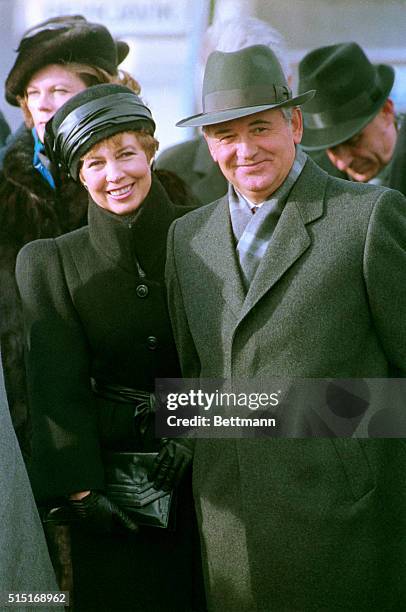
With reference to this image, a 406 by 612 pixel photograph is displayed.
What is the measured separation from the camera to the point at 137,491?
2664mm

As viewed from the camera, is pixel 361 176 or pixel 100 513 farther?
pixel 361 176

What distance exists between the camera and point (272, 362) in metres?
2.42

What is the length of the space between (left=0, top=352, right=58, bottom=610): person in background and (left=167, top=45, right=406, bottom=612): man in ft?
1.51

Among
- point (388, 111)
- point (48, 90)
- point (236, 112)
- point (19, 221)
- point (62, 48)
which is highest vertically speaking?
point (62, 48)

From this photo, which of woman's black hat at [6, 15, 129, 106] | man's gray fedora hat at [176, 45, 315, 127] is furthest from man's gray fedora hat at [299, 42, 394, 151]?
woman's black hat at [6, 15, 129, 106]

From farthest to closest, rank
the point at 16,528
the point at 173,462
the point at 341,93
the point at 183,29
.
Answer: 1. the point at 341,93
2. the point at 183,29
3. the point at 173,462
4. the point at 16,528

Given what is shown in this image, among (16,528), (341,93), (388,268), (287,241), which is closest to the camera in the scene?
(388,268)

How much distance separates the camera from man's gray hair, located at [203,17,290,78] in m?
2.67

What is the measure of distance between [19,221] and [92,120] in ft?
1.37

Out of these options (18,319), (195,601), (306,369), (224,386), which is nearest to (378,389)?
(306,369)

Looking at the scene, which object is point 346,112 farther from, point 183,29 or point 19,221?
point 19,221

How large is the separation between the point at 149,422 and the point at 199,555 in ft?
1.24

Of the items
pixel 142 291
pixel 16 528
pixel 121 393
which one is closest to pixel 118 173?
pixel 142 291

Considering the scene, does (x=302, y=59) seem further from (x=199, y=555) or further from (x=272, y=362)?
(x=199, y=555)
